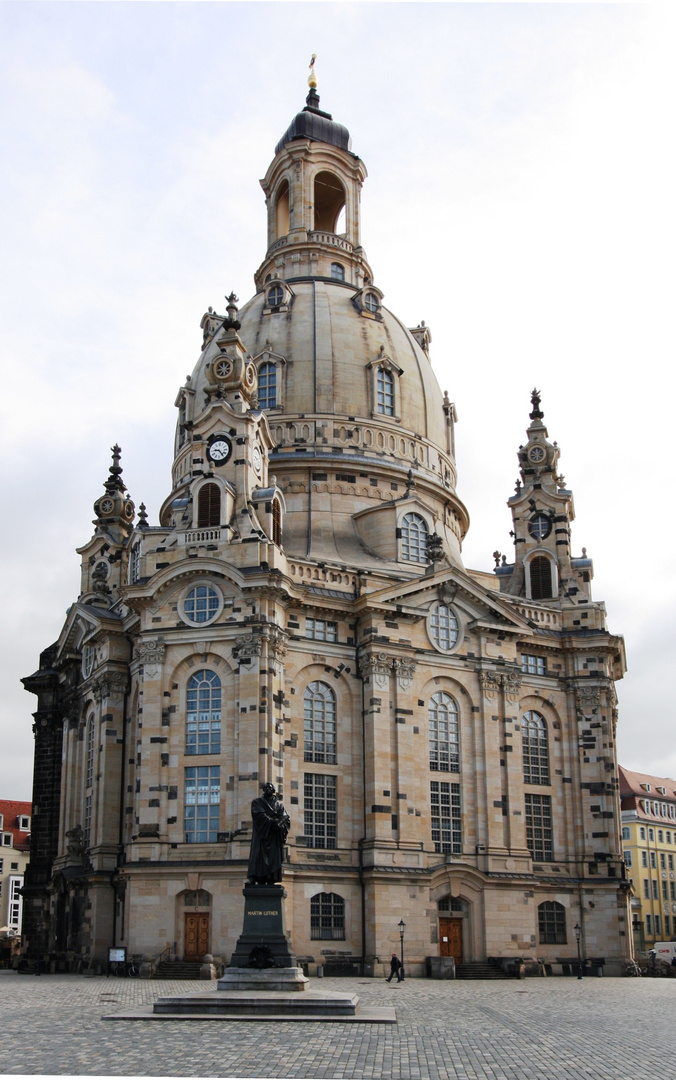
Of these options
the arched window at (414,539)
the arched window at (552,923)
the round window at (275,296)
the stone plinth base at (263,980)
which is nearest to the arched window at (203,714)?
the arched window at (414,539)

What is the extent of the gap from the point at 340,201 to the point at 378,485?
3103 cm

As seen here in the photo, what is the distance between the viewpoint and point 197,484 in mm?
59438

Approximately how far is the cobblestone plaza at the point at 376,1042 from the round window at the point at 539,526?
3727cm

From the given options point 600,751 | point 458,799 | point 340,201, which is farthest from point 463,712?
point 340,201

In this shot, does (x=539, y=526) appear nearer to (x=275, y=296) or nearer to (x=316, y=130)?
(x=275, y=296)

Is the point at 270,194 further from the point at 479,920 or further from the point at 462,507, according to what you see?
the point at 479,920

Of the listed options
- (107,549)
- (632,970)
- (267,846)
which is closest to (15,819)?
(107,549)

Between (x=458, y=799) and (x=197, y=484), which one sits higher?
(x=197, y=484)

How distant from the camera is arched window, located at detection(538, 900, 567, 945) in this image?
61.0 metres

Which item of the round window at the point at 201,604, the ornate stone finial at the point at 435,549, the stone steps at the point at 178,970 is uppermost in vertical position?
the ornate stone finial at the point at 435,549

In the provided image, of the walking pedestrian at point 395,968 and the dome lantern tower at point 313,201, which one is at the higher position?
the dome lantern tower at point 313,201

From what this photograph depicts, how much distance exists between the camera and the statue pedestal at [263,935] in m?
34.2

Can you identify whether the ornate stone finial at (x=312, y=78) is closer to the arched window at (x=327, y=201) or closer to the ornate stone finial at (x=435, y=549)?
the arched window at (x=327, y=201)

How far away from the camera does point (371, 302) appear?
76250 mm
